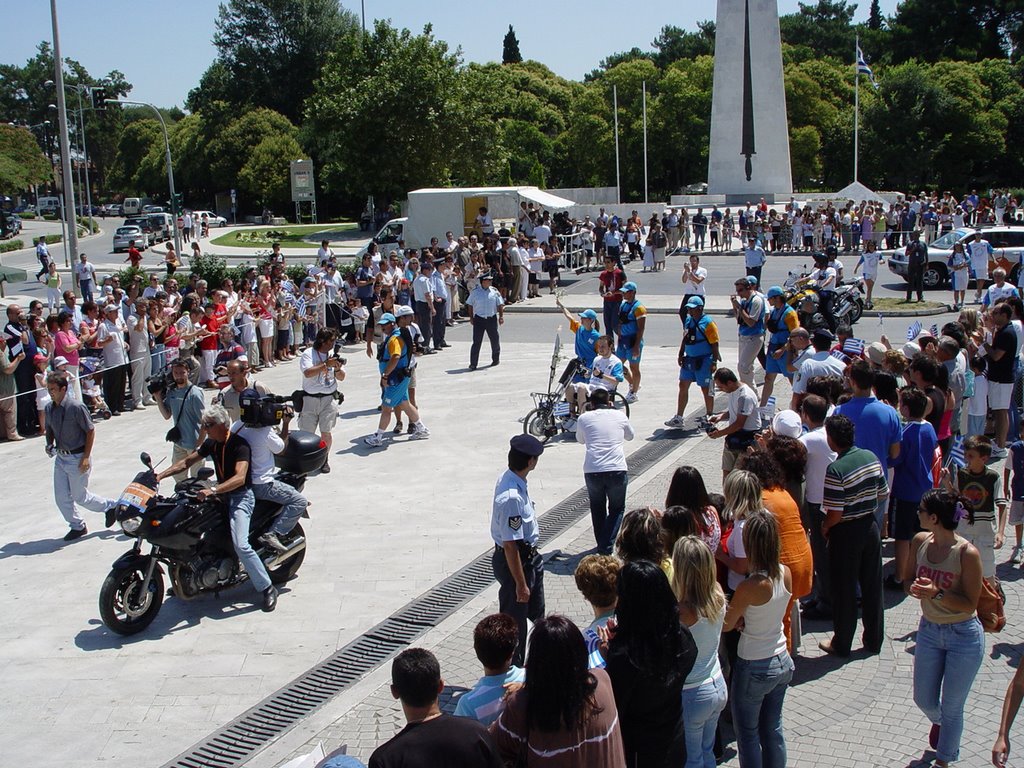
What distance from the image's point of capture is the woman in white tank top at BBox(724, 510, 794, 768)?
5.27m

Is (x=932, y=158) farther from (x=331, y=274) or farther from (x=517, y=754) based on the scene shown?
(x=517, y=754)

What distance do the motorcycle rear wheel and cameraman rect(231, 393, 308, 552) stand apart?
0.14 meters

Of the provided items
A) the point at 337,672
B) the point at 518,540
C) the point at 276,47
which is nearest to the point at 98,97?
the point at 337,672

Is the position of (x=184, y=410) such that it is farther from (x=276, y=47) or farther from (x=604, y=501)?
(x=276, y=47)

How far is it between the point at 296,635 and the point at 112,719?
155 centimetres

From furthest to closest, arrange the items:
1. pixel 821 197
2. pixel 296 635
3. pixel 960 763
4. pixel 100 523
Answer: pixel 821 197 → pixel 100 523 → pixel 296 635 → pixel 960 763

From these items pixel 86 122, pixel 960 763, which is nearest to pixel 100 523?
pixel 960 763

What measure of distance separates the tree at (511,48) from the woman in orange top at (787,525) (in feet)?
340

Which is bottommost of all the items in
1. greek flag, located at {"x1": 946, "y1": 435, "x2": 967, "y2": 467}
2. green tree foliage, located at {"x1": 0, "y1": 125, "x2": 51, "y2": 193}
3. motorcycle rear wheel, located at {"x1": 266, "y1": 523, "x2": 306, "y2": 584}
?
motorcycle rear wheel, located at {"x1": 266, "y1": 523, "x2": 306, "y2": 584}

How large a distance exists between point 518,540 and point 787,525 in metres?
1.68

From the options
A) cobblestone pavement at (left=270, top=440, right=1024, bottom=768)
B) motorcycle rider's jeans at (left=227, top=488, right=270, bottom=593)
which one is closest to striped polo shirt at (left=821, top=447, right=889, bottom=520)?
cobblestone pavement at (left=270, top=440, right=1024, bottom=768)

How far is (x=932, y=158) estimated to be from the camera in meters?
59.6

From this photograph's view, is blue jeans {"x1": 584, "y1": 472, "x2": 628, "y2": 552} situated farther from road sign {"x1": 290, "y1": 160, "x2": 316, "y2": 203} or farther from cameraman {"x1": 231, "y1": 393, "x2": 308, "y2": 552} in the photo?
road sign {"x1": 290, "y1": 160, "x2": 316, "y2": 203}

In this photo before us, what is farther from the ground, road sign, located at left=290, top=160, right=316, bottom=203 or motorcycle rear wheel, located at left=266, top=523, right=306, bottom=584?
road sign, located at left=290, top=160, right=316, bottom=203
